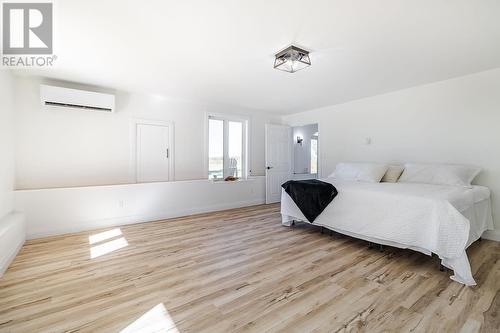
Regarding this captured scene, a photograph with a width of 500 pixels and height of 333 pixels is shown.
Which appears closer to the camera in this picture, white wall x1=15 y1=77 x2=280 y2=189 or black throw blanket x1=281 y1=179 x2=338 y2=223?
black throw blanket x1=281 y1=179 x2=338 y2=223

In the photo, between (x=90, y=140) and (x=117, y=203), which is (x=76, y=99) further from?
(x=117, y=203)

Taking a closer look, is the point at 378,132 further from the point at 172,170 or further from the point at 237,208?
the point at 172,170

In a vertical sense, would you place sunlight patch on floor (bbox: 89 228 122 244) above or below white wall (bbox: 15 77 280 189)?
below

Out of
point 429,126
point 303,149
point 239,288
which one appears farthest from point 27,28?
point 303,149

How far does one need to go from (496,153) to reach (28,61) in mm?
6274

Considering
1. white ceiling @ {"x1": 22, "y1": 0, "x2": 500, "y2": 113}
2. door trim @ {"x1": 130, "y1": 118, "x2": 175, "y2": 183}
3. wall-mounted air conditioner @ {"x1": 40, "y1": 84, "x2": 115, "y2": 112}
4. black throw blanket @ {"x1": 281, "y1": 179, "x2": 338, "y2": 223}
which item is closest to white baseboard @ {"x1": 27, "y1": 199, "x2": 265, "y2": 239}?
door trim @ {"x1": 130, "y1": 118, "x2": 175, "y2": 183}

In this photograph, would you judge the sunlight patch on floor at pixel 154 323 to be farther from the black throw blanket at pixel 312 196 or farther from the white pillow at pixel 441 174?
the white pillow at pixel 441 174

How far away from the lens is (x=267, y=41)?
2.32 meters

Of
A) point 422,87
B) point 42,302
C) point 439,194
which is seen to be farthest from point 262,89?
point 42,302

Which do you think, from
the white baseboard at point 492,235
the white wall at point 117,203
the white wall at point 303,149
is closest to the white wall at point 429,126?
the white baseboard at point 492,235

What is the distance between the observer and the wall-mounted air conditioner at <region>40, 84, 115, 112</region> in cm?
328

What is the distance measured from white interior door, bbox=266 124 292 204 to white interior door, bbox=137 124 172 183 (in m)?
2.42

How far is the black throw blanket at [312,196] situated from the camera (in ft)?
10.3

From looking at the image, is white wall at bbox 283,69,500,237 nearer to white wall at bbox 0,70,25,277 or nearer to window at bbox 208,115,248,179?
window at bbox 208,115,248,179
